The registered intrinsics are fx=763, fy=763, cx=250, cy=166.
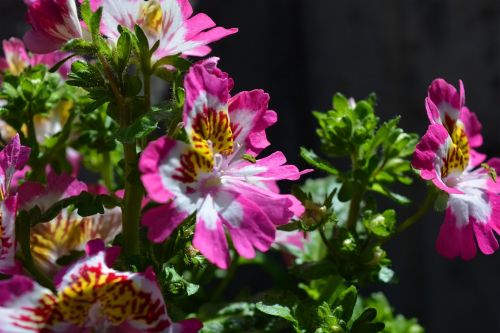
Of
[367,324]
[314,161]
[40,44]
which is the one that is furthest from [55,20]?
[367,324]

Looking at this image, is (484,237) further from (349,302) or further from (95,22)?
(95,22)

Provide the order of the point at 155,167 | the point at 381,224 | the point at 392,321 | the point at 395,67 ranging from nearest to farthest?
the point at 155,167 → the point at 381,224 → the point at 392,321 → the point at 395,67

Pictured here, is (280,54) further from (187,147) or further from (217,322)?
(187,147)

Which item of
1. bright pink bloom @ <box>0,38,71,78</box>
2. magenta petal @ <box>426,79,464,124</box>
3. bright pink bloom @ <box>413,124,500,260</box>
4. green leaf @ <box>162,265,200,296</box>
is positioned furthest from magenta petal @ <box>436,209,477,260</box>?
bright pink bloom @ <box>0,38,71,78</box>

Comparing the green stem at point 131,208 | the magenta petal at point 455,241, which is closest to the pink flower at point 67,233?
the green stem at point 131,208

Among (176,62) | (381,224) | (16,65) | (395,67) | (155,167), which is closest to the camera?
(155,167)

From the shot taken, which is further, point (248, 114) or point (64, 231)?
point (64, 231)

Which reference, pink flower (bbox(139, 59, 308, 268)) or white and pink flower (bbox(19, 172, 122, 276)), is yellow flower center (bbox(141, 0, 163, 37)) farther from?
white and pink flower (bbox(19, 172, 122, 276))
